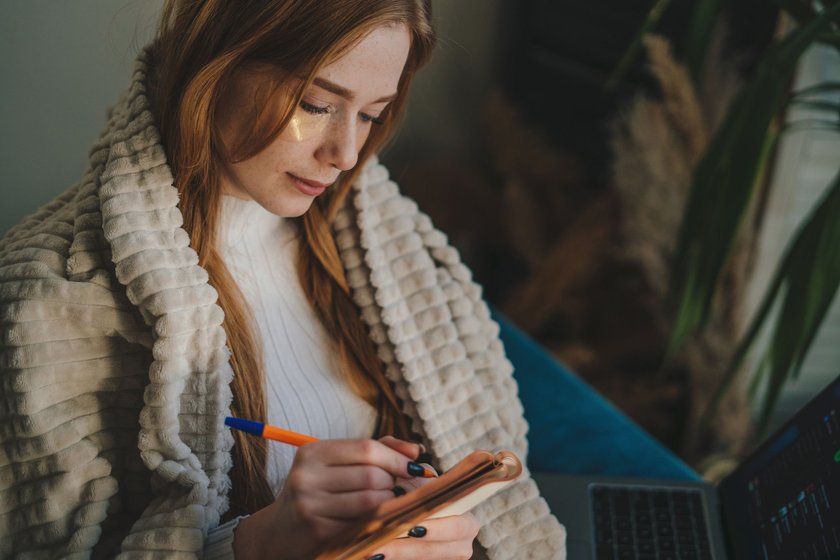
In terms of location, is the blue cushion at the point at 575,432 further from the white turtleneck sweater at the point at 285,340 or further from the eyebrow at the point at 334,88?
the eyebrow at the point at 334,88

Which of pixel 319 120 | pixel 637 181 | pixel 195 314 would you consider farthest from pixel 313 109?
pixel 637 181

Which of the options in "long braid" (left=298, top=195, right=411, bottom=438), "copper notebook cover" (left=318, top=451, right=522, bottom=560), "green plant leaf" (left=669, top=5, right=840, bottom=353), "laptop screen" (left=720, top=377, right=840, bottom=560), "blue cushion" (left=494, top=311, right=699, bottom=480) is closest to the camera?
"copper notebook cover" (left=318, top=451, right=522, bottom=560)

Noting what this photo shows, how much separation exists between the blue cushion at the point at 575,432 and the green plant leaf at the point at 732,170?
0.48ft

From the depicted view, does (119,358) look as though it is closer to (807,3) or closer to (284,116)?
(284,116)

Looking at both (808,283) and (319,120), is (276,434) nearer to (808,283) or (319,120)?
(319,120)

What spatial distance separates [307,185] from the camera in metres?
0.76

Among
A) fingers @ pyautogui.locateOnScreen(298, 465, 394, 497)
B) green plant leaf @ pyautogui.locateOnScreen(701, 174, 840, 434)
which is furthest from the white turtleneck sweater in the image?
green plant leaf @ pyautogui.locateOnScreen(701, 174, 840, 434)

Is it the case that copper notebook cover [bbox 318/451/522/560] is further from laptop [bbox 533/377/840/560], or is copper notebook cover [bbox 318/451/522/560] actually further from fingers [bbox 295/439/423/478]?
laptop [bbox 533/377/840/560]

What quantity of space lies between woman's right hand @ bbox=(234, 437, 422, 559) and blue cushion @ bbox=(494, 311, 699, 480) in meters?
0.58

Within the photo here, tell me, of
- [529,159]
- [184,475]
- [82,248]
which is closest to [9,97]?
[82,248]

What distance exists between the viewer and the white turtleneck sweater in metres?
0.82

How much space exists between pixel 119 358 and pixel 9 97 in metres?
0.26

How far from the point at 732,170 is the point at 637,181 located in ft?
2.06

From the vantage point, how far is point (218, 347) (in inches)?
29.1
